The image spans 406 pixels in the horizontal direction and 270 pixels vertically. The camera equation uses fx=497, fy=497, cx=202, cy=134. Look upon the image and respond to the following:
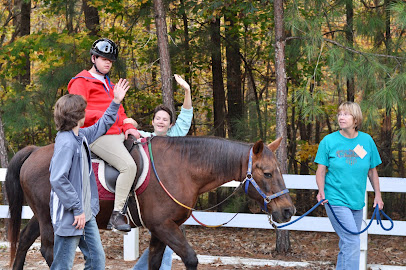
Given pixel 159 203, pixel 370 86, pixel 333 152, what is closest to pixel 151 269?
pixel 159 203

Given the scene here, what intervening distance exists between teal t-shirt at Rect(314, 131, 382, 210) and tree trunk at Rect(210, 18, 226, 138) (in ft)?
20.4

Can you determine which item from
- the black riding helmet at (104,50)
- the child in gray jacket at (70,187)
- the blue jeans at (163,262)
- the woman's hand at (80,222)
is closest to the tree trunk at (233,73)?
the blue jeans at (163,262)

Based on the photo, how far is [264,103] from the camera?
10.7m

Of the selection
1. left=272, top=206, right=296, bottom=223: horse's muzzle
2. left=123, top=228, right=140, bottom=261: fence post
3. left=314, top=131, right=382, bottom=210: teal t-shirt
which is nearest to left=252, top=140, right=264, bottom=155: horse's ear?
left=272, top=206, right=296, bottom=223: horse's muzzle

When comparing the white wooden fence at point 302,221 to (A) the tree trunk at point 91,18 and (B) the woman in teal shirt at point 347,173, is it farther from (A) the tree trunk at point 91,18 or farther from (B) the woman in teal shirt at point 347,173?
(A) the tree trunk at point 91,18

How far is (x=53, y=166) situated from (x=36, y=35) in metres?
7.94

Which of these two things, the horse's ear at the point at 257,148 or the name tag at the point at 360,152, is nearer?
the horse's ear at the point at 257,148

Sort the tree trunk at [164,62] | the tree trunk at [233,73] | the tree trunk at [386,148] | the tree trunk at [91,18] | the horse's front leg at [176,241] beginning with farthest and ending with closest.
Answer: the tree trunk at [233,73]
the tree trunk at [91,18]
the tree trunk at [386,148]
the tree trunk at [164,62]
the horse's front leg at [176,241]

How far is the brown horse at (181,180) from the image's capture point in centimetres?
429

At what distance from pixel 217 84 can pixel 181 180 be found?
7486mm

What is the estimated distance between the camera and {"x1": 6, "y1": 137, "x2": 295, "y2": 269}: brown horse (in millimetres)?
4285

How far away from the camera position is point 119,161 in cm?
432

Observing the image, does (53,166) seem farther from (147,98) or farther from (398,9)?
(147,98)

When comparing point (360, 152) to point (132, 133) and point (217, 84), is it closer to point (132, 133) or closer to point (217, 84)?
point (132, 133)
